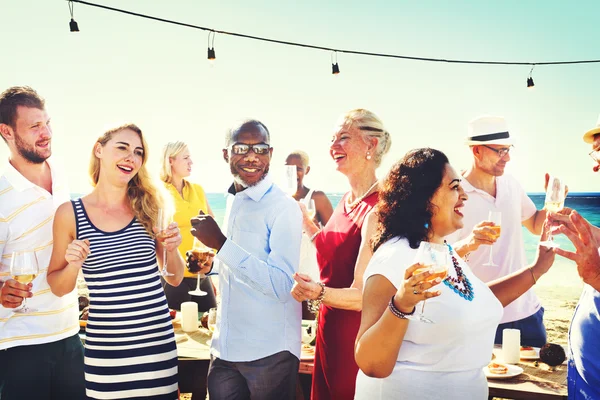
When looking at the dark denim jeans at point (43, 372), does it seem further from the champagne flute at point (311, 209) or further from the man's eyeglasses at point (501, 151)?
the man's eyeglasses at point (501, 151)

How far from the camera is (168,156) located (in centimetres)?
569

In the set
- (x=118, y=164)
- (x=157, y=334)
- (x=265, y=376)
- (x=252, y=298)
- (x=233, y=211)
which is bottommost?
(x=265, y=376)

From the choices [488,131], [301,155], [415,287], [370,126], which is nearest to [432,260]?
[415,287]

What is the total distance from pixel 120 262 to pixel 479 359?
170cm

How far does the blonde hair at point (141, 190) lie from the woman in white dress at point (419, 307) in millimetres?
1282

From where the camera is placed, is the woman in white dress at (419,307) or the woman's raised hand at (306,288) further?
the woman's raised hand at (306,288)

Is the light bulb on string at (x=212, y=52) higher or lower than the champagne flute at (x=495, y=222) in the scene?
higher

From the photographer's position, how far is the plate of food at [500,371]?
10.0ft

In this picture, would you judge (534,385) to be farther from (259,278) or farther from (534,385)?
(259,278)

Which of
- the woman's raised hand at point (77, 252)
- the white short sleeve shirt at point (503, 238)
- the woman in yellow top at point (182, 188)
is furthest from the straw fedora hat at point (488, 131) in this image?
the woman's raised hand at point (77, 252)

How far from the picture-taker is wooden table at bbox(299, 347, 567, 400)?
2.91 m

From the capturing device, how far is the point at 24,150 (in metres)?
3.11

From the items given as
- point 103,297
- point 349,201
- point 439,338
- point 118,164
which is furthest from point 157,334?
point 439,338

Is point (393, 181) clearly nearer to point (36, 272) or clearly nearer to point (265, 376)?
point (265, 376)
